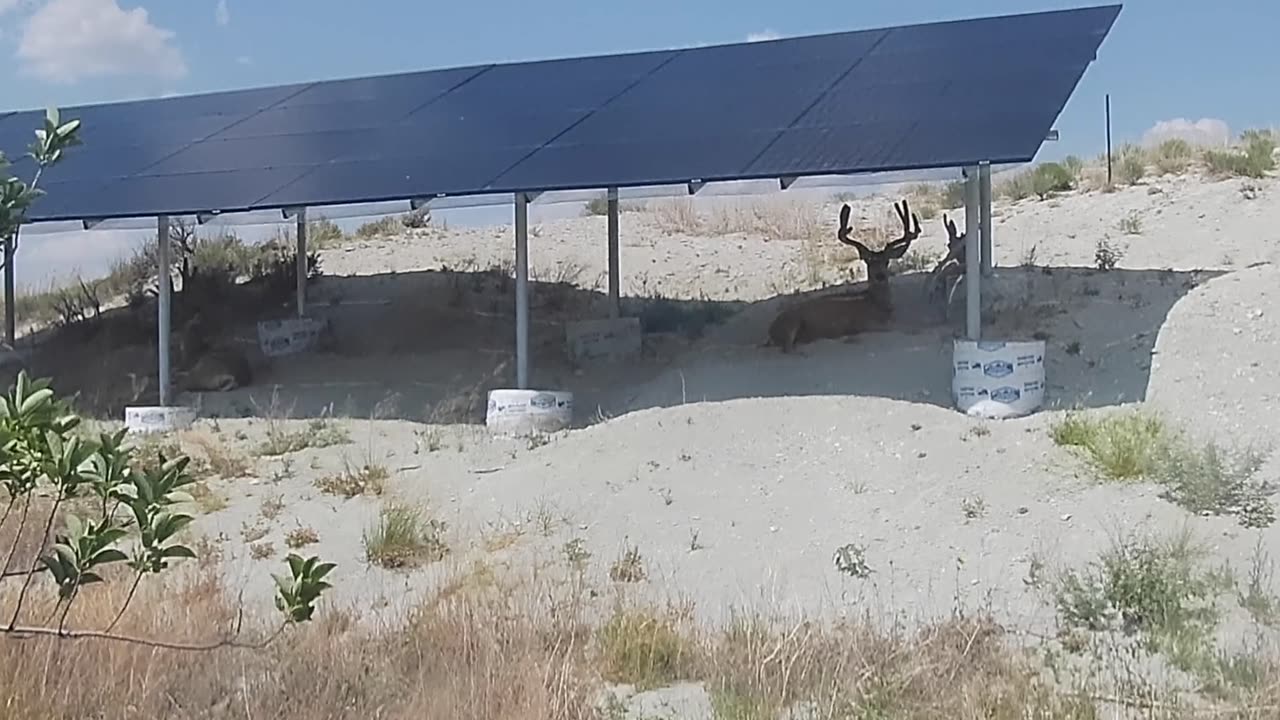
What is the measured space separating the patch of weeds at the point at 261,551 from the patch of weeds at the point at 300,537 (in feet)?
0.45

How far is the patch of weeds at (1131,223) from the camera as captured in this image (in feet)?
63.3

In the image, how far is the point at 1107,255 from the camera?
16.3m

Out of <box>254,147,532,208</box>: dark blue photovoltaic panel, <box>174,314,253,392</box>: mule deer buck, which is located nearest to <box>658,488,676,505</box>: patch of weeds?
<box>254,147,532,208</box>: dark blue photovoltaic panel

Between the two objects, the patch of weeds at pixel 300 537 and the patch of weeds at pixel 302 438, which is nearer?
the patch of weeds at pixel 300 537

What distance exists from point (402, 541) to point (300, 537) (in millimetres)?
942

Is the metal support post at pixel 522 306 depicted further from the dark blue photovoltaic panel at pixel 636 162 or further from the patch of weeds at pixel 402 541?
the patch of weeds at pixel 402 541

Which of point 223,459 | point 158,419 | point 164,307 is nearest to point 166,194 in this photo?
point 164,307

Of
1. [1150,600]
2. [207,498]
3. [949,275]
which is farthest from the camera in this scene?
[949,275]

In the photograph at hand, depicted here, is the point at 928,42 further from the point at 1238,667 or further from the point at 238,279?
the point at 238,279

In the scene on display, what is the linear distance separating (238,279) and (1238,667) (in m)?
18.4

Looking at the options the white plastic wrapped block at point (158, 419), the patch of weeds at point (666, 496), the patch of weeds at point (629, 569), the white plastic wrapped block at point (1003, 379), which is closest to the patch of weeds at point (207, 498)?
the white plastic wrapped block at point (158, 419)

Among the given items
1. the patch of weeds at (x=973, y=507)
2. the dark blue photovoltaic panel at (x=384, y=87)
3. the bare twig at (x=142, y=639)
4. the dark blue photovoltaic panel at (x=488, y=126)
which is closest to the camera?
the bare twig at (x=142, y=639)

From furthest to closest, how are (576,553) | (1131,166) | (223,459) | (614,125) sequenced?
(1131,166) → (614,125) → (223,459) → (576,553)

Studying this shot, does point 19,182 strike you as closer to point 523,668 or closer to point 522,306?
point 523,668
